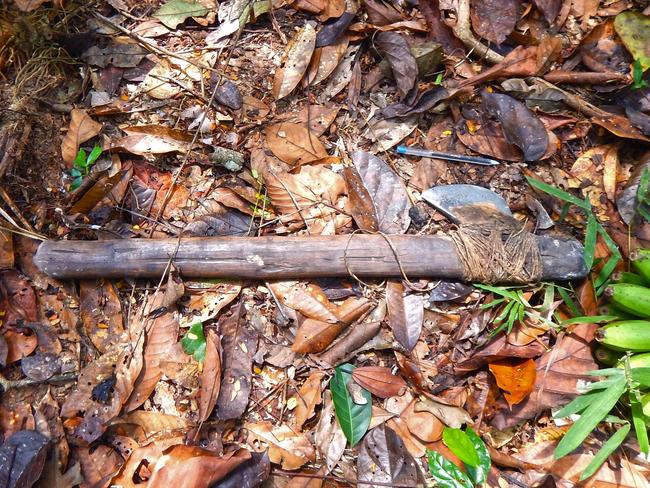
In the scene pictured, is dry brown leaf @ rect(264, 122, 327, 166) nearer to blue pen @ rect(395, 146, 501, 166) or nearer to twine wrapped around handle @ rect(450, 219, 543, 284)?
blue pen @ rect(395, 146, 501, 166)

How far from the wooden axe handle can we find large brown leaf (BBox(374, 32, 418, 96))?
0.92m

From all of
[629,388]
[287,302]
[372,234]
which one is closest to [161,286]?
[287,302]

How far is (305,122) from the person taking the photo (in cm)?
278

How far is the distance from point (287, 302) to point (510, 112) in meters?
1.62

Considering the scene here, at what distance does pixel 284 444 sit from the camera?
2264 millimetres

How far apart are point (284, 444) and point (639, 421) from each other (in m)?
1.57

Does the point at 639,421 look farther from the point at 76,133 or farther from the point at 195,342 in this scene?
the point at 76,133

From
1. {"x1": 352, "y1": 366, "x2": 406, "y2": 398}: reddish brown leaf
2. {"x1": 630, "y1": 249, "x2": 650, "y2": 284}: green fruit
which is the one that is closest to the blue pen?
{"x1": 630, "y1": 249, "x2": 650, "y2": 284}: green fruit

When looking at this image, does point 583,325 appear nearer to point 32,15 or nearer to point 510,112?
point 510,112

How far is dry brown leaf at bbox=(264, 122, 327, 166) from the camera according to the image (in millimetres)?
2709

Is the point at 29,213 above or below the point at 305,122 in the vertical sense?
below

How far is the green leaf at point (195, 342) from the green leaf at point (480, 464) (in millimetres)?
1306

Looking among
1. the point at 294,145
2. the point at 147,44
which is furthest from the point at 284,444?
the point at 147,44

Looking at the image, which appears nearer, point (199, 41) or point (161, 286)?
point (161, 286)
